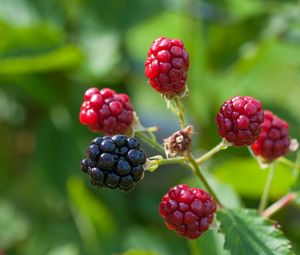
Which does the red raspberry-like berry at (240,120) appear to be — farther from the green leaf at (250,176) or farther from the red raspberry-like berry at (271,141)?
the green leaf at (250,176)

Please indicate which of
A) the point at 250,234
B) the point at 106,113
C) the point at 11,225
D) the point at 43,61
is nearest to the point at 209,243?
the point at 250,234

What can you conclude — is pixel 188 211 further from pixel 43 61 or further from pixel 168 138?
pixel 43 61

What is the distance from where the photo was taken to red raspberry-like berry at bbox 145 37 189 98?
6.06 feet

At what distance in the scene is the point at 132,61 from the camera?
3.59m

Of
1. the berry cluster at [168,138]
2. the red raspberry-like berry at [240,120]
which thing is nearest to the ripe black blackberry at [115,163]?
the berry cluster at [168,138]

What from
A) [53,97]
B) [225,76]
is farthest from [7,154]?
[225,76]

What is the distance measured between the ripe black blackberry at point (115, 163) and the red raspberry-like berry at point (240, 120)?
0.77 ft

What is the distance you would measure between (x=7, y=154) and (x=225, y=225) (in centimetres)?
189

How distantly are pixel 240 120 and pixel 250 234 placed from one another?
31cm

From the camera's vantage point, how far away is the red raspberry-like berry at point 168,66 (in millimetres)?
Answer: 1847

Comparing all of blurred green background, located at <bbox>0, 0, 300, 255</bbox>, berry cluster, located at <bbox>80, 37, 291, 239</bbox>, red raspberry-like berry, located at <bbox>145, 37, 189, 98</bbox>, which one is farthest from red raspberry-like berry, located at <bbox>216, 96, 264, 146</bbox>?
blurred green background, located at <bbox>0, 0, 300, 255</bbox>

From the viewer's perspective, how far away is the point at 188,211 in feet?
5.88

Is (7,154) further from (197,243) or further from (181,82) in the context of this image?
(181,82)

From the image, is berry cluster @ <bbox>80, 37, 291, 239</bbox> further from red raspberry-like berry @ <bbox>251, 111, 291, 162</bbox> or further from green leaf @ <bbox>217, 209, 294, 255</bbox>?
red raspberry-like berry @ <bbox>251, 111, 291, 162</bbox>
